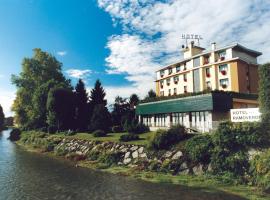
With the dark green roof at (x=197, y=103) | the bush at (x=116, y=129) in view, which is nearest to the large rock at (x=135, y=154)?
the dark green roof at (x=197, y=103)

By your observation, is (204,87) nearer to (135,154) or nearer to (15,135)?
(135,154)

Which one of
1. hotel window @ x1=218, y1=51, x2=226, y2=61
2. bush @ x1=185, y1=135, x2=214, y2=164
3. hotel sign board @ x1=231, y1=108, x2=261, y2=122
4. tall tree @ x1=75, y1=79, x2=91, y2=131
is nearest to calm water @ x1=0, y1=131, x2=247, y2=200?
bush @ x1=185, y1=135, x2=214, y2=164

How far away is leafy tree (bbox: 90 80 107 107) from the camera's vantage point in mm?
62031

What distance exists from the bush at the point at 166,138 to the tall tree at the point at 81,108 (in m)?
32.8

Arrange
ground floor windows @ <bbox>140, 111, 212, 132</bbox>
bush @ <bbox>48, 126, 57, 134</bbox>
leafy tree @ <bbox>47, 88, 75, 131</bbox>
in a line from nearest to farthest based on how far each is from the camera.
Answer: ground floor windows @ <bbox>140, 111, 212, 132</bbox>, leafy tree @ <bbox>47, 88, 75, 131</bbox>, bush @ <bbox>48, 126, 57, 134</bbox>

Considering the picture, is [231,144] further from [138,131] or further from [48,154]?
[48,154]

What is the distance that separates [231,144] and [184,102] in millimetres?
17757

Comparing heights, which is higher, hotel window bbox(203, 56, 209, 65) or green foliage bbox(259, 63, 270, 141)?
hotel window bbox(203, 56, 209, 65)

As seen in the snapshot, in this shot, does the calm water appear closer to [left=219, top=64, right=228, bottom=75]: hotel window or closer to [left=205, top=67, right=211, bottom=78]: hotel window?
[left=219, top=64, right=228, bottom=75]: hotel window

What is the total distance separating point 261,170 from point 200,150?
5326 mm

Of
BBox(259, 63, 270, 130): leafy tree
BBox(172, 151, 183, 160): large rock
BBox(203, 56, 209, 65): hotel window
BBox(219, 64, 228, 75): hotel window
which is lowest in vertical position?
BBox(172, 151, 183, 160): large rock

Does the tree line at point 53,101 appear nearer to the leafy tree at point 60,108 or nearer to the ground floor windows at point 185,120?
the leafy tree at point 60,108

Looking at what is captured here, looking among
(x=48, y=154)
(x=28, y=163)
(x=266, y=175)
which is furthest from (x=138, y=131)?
(x=266, y=175)

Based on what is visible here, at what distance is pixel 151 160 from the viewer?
79.4 ft
